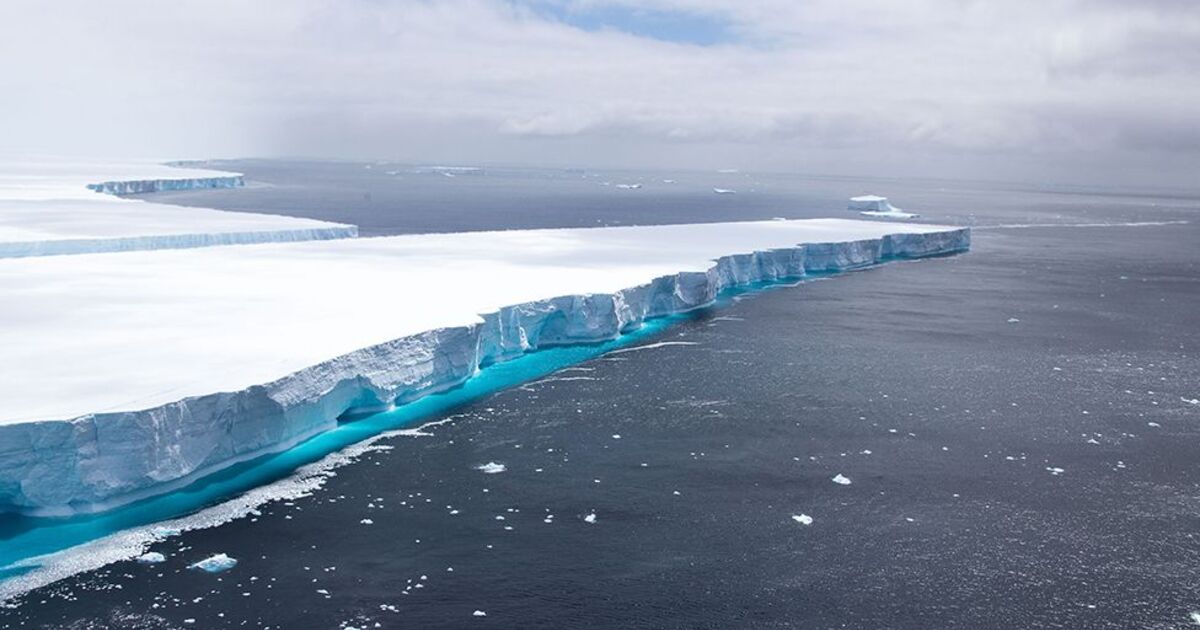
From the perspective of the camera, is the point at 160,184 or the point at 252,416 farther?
the point at 160,184

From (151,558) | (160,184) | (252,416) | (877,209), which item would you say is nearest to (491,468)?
(252,416)

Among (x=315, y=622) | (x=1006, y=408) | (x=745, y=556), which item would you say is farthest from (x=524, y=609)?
(x=1006, y=408)

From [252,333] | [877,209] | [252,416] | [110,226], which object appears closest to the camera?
[252,416]

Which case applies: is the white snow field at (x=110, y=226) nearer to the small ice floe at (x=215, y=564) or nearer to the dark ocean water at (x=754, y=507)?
the dark ocean water at (x=754, y=507)

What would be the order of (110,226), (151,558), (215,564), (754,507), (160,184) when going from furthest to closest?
(160,184) → (110,226) → (754,507) → (151,558) → (215,564)

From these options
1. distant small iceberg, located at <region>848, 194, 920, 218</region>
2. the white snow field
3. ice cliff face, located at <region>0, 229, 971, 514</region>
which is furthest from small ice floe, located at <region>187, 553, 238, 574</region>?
distant small iceberg, located at <region>848, 194, 920, 218</region>

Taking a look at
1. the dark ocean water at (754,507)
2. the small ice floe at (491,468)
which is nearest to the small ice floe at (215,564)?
the dark ocean water at (754,507)

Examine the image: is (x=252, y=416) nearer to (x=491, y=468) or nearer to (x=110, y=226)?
(x=491, y=468)

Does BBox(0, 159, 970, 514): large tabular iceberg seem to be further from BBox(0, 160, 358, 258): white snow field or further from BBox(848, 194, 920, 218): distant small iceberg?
BBox(848, 194, 920, 218): distant small iceberg
